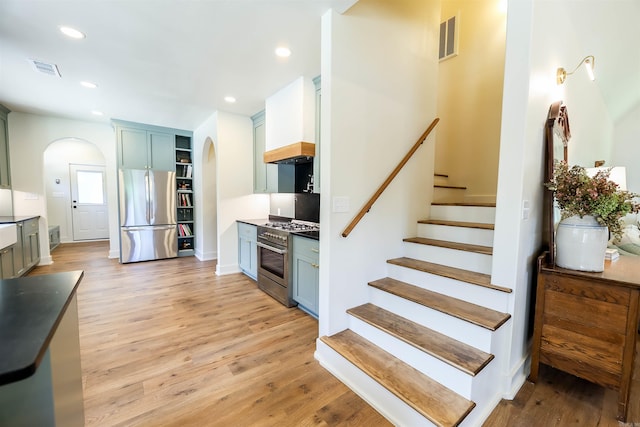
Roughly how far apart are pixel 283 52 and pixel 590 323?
3138 millimetres

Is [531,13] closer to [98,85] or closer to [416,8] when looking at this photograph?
[416,8]

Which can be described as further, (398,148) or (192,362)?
(398,148)

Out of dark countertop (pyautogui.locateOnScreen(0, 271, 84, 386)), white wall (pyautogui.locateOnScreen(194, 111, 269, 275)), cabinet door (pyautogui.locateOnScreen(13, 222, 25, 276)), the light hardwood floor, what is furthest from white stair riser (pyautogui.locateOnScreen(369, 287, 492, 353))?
cabinet door (pyautogui.locateOnScreen(13, 222, 25, 276))

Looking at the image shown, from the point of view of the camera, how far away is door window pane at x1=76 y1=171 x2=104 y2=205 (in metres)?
7.09

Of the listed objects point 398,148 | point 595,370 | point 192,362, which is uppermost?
point 398,148

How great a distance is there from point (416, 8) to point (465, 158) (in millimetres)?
1950

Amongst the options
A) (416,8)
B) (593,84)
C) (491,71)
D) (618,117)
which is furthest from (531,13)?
(618,117)

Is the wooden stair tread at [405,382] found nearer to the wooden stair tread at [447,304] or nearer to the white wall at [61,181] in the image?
the wooden stair tread at [447,304]

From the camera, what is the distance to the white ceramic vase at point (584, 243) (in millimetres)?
1695

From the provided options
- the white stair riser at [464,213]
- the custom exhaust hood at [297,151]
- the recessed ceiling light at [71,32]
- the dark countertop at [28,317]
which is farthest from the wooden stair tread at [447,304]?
the recessed ceiling light at [71,32]

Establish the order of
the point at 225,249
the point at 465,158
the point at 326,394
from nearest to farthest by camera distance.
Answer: the point at 326,394
the point at 465,158
the point at 225,249

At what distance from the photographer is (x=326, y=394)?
1769mm

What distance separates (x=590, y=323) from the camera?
5.38 feet

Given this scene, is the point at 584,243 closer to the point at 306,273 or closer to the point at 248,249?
the point at 306,273
